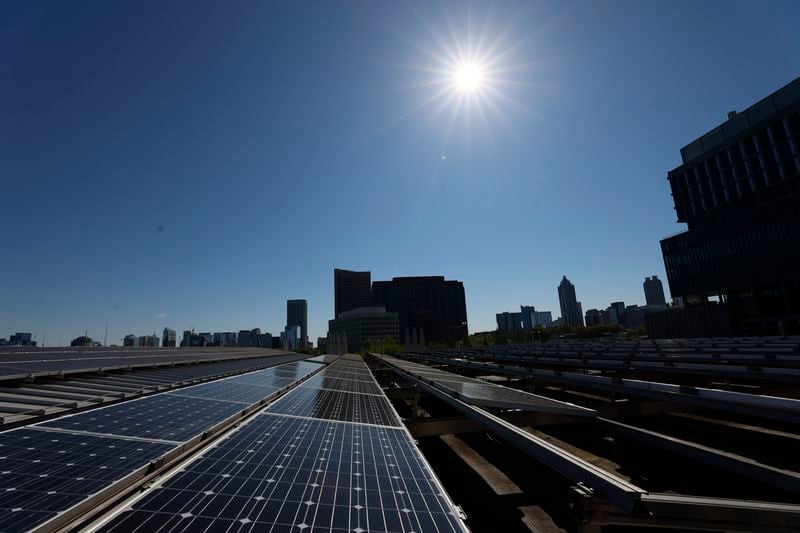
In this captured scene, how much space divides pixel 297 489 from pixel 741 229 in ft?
408

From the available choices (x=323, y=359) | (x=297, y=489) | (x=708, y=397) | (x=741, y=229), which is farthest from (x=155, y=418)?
(x=741, y=229)

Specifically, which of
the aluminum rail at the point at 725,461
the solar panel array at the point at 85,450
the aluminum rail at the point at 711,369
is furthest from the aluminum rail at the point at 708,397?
the solar panel array at the point at 85,450

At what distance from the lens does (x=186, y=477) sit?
546cm

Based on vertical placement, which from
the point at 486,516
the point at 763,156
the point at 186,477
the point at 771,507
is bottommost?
the point at 486,516

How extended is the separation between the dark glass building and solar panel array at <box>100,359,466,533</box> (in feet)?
344

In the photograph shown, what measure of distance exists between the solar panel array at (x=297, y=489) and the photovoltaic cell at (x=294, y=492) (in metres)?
0.02

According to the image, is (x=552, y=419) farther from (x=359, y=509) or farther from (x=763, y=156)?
(x=763, y=156)

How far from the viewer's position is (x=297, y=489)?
5617 millimetres

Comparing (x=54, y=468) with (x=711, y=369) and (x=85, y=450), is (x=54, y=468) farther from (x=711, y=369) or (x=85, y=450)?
Answer: (x=711, y=369)

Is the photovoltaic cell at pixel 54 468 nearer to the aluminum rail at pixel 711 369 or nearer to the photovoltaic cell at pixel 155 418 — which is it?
the photovoltaic cell at pixel 155 418

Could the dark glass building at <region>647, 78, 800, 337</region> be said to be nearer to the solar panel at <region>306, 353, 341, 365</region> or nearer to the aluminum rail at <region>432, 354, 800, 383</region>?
the aluminum rail at <region>432, 354, 800, 383</region>

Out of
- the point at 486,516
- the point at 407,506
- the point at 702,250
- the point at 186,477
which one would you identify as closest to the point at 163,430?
the point at 186,477

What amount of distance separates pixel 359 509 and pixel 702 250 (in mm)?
128308

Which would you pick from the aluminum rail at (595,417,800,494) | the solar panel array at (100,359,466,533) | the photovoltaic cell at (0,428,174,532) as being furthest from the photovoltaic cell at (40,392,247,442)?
the aluminum rail at (595,417,800,494)
